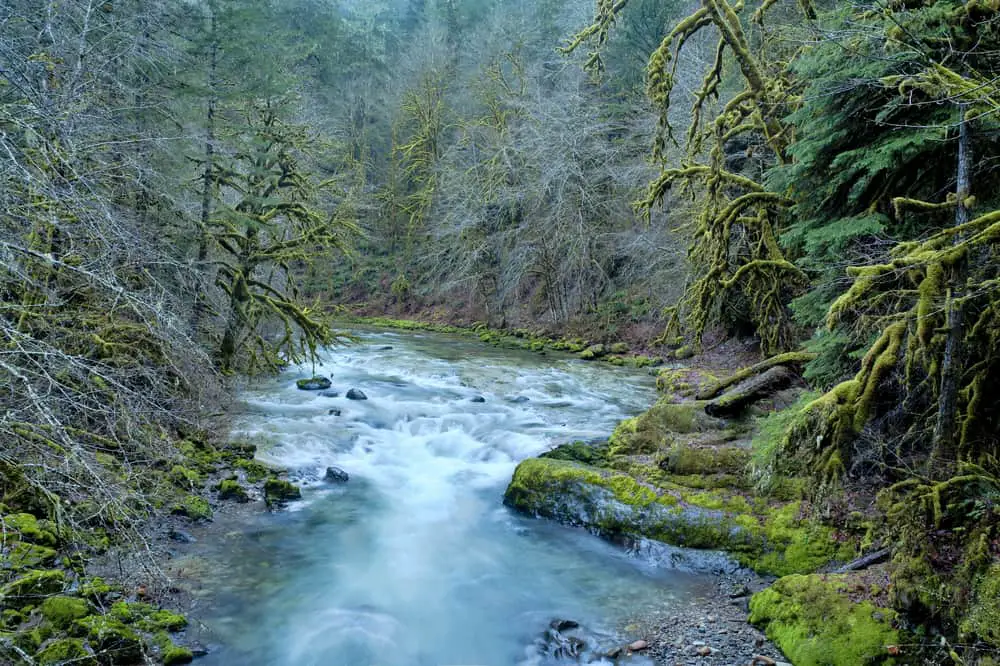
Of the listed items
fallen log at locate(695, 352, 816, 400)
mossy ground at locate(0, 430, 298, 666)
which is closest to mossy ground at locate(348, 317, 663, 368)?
fallen log at locate(695, 352, 816, 400)


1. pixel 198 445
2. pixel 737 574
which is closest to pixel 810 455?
pixel 737 574

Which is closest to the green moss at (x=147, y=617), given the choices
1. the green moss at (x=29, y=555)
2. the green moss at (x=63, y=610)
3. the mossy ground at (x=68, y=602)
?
the mossy ground at (x=68, y=602)

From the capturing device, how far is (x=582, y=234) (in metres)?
20.9

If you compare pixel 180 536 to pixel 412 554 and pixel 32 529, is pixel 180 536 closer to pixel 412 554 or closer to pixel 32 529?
pixel 32 529

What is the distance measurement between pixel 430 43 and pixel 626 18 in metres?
12.4

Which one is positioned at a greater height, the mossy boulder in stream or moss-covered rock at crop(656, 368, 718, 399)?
moss-covered rock at crop(656, 368, 718, 399)

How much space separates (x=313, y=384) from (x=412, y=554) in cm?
760

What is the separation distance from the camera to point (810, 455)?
5.14 m

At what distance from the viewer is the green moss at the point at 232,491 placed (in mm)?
7898

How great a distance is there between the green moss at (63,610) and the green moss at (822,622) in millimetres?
5165

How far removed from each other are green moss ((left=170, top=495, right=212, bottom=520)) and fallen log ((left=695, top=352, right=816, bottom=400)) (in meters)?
7.50

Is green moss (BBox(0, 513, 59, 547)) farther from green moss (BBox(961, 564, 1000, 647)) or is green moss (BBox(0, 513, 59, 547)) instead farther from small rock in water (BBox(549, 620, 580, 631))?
green moss (BBox(961, 564, 1000, 647))

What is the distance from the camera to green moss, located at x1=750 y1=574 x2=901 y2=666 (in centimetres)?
439

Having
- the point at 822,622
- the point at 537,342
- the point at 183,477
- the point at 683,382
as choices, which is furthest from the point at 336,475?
the point at 537,342
